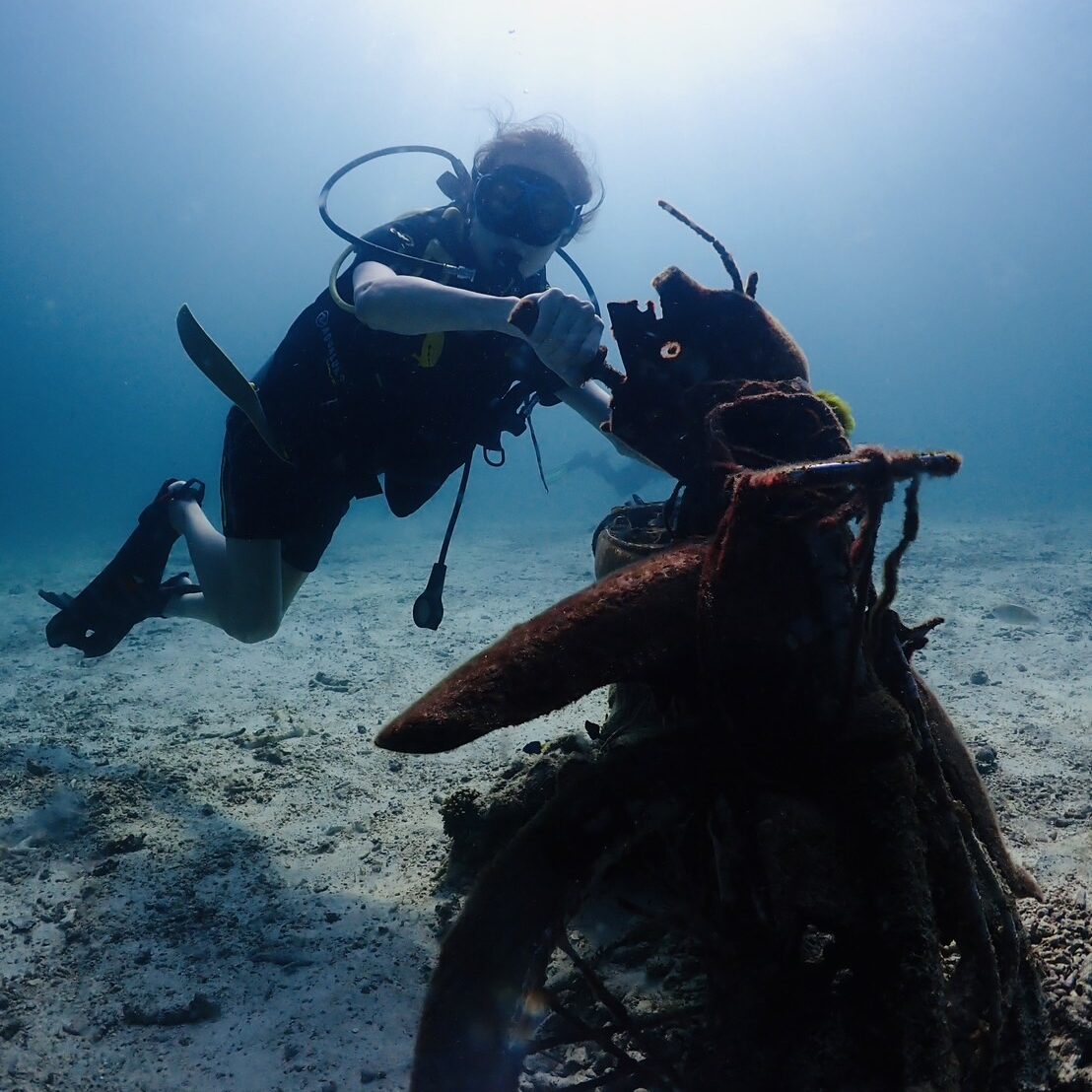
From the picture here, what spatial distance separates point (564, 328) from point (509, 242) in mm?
2486

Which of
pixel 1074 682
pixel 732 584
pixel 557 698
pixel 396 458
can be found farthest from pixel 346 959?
pixel 1074 682

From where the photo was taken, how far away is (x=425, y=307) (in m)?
2.59

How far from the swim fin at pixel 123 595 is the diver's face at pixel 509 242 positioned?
3.49 meters

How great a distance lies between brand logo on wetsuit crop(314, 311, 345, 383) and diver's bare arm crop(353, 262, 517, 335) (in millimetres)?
983

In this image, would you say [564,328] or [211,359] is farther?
[211,359]

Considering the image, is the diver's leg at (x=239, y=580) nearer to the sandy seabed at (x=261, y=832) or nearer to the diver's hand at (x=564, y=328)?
the sandy seabed at (x=261, y=832)

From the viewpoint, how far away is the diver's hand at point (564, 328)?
1.93m

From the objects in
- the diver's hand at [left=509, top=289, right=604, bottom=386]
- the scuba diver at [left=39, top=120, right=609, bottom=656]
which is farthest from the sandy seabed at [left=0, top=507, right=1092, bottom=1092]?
the diver's hand at [left=509, top=289, right=604, bottom=386]

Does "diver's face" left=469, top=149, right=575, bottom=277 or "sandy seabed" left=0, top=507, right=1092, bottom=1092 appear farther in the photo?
"diver's face" left=469, top=149, right=575, bottom=277

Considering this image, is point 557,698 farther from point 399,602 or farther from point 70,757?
point 399,602

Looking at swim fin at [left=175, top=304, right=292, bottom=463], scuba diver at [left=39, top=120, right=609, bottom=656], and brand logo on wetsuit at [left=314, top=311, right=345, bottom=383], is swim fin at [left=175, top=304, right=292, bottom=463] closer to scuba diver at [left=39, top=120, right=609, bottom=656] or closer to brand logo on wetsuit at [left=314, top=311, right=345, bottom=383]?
scuba diver at [left=39, top=120, right=609, bottom=656]

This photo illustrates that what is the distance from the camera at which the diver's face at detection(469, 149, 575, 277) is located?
4051 mm

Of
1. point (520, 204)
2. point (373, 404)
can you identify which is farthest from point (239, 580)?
point (520, 204)

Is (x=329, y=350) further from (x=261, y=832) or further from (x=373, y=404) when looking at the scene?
(x=261, y=832)
